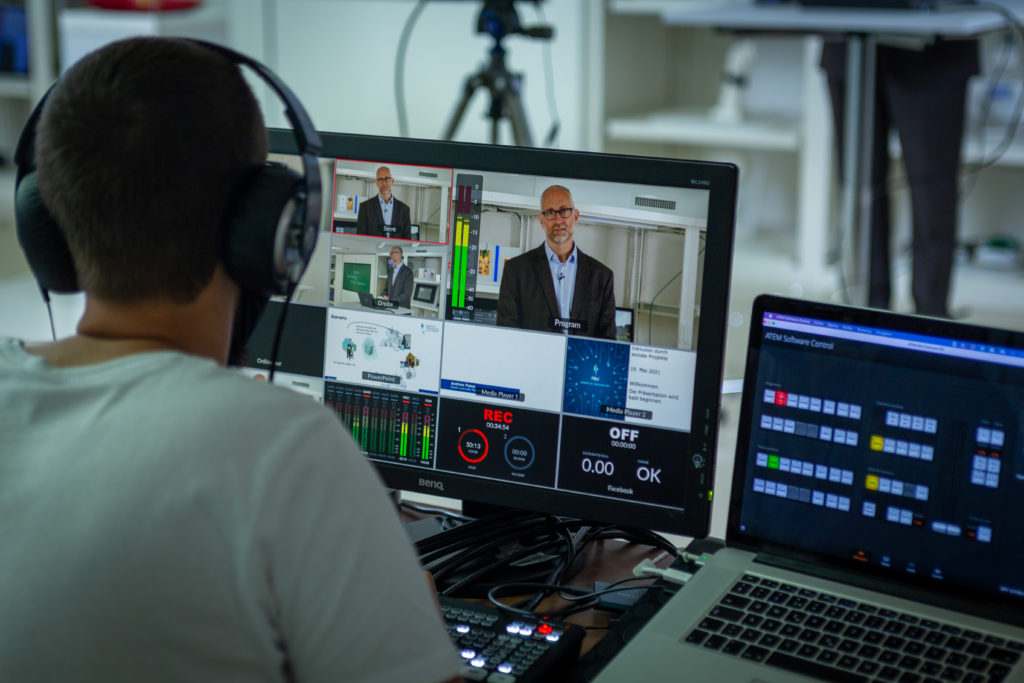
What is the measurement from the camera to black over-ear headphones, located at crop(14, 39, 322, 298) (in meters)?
0.69

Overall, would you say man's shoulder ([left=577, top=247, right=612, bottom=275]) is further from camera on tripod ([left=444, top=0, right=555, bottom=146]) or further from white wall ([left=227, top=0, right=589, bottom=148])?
white wall ([left=227, top=0, right=589, bottom=148])

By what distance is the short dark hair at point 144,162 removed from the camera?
633 mm

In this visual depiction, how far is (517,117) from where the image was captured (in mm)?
2482

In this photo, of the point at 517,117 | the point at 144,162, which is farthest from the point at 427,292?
the point at 517,117

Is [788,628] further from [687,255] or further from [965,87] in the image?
[965,87]

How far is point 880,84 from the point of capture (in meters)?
2.79

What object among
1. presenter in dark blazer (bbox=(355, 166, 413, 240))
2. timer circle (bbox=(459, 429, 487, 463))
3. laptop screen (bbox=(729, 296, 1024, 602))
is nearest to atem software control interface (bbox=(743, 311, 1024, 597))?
laptop screen (bbox=(729, 296, 1024, 602))

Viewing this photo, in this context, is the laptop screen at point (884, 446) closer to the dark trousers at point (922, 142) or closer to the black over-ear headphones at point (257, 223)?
the black over-ear headphones at point (257, 223)

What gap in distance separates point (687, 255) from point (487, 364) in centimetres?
22

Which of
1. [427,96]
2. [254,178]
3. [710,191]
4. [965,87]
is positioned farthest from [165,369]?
[427,96]

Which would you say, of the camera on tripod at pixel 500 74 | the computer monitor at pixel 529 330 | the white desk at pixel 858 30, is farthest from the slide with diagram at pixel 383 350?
the white desk at pixel 858 30

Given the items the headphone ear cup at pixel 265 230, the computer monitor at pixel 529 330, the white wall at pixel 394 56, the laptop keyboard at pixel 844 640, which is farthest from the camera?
the white wall at pixel 394 56

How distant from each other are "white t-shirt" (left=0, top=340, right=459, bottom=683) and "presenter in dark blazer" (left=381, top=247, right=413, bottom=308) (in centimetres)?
45

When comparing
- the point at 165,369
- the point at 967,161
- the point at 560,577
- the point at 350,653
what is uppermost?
the point at 967,161
